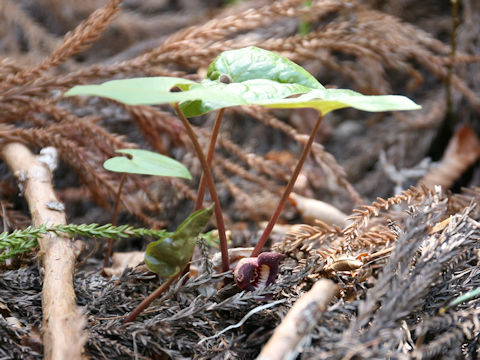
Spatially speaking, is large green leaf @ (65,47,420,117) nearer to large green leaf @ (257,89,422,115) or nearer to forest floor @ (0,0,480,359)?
large green leaf @ (257,89,422,115)

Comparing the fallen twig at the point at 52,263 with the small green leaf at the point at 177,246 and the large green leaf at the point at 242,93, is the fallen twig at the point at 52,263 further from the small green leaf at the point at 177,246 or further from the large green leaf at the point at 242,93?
the large green leaf at the point at 242,93

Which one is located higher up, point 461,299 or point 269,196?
point 461,299

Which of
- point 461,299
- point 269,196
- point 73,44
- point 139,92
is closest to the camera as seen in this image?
point 139,92

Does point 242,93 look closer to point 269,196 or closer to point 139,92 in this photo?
point 139,92

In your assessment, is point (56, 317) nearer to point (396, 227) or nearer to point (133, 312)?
point (133, 312)

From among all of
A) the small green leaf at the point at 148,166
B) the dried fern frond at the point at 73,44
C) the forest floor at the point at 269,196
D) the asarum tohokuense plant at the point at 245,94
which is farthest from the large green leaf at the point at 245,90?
the dried fern frond at the point at 73,44

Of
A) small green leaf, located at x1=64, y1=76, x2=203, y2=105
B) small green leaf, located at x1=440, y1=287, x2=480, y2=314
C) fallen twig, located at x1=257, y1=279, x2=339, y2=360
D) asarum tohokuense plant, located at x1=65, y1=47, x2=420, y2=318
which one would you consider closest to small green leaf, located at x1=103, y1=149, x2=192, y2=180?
asarum tohokuense plant, located at x1=65, y1=47, x2=420, y2=318

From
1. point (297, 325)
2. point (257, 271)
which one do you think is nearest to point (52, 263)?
point (257, 271)
